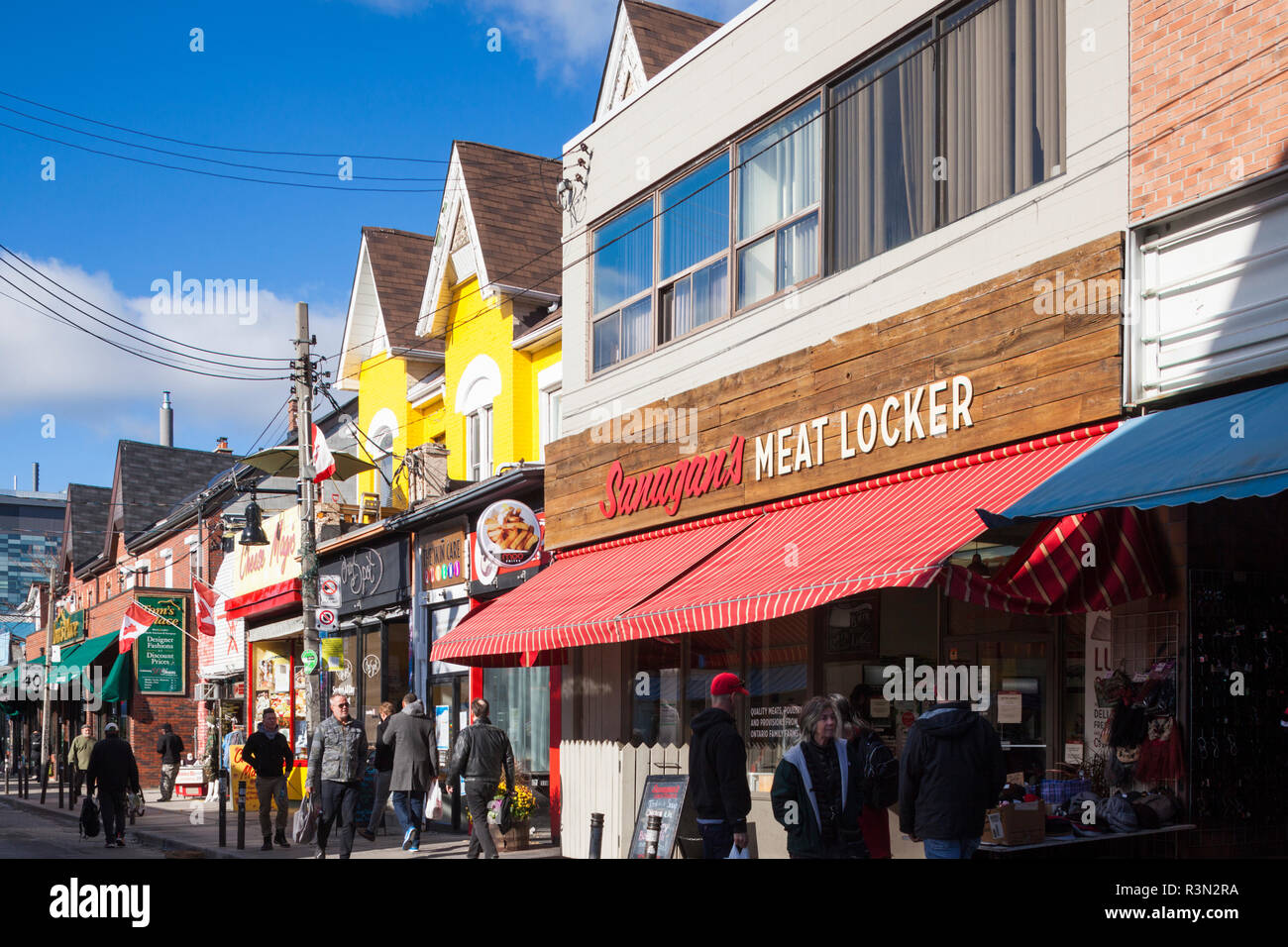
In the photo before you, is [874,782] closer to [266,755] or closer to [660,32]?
[266,755]

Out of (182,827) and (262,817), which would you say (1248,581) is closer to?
(262,817)

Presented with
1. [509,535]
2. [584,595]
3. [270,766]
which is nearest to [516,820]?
[509,535]

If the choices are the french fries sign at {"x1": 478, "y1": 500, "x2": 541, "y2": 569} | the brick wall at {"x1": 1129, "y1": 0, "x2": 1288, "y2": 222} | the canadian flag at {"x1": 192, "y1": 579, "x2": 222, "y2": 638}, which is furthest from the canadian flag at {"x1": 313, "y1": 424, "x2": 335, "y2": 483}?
the brick wall at {"x1": 1129, "y1": 0, "x2": 1288, "y2": 222}

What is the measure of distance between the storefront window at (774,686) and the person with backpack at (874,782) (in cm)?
265

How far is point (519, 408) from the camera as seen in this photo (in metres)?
21.0

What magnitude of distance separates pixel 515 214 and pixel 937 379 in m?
13.2

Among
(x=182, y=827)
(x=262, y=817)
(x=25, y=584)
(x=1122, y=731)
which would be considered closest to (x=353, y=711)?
(x=182, y=827)

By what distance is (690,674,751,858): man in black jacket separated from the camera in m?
9.14

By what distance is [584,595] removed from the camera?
13852 millimetres

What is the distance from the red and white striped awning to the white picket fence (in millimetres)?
2915

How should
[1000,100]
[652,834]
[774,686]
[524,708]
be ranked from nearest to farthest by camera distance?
[1000,100] → [652,834] → [774,686] → [524,708]

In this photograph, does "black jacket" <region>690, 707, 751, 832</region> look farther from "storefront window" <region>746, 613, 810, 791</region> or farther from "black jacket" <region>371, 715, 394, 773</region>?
"black jacket" <region>371, 715, 394, 773</region>

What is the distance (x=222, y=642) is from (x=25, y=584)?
88.9 meters

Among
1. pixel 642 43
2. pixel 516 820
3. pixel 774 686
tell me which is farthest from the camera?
pixel 642 43
